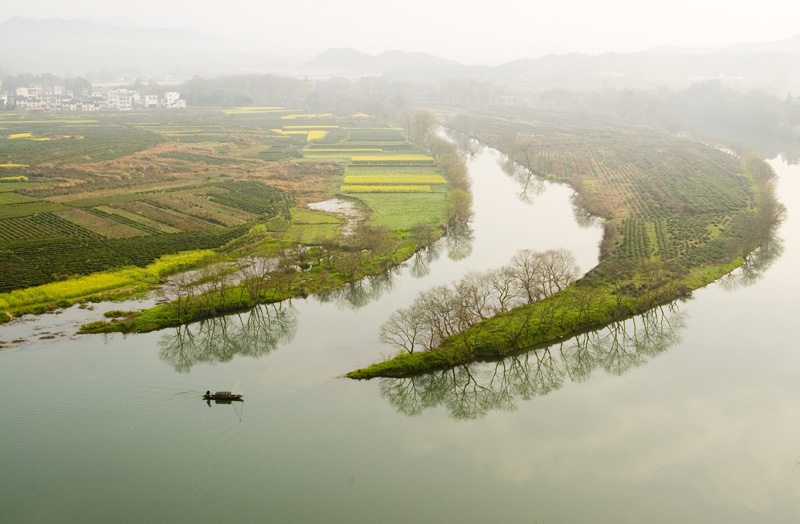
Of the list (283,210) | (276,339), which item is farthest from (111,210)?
(276,339)

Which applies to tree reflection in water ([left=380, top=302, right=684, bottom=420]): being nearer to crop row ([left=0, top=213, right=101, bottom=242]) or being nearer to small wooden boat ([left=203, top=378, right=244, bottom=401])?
small wooden boat ([left=203, top=378, right=244, bottom=401])

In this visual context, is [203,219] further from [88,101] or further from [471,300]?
[88,101]

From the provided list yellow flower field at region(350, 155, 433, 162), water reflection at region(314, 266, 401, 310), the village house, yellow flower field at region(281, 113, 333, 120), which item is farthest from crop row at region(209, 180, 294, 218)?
the village house

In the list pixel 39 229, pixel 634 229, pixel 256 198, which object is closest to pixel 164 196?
pixel 256 198

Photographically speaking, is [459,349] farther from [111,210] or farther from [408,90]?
[408,90]

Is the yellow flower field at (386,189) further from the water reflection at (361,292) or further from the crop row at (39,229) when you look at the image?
the crop row at (39,229)

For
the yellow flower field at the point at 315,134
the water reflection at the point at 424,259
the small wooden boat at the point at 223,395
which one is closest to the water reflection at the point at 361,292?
the water reflection at the point at 424,259
